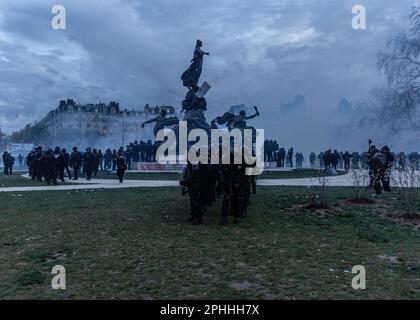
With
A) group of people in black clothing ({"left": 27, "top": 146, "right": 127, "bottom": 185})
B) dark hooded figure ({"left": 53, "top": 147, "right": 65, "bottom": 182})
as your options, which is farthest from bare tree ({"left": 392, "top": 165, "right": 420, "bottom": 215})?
dark hooded figure ({"left": 53, "top": 147, "right": 65, "bottom": 182})

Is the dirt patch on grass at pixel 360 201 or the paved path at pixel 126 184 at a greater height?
the paved path at pixel 126 184

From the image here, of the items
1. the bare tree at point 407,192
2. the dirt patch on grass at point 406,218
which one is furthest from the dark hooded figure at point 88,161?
the dirt patch on grass at point 406,218


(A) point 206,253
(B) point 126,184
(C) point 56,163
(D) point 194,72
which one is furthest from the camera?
(D) point 194,72

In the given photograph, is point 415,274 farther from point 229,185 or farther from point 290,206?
point 290,206

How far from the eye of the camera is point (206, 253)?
7098 millimetres

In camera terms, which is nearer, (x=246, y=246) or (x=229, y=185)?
(x=246, y=246)

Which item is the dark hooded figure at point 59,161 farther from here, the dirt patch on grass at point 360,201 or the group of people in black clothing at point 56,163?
the dirt patch on grass at point 360,201

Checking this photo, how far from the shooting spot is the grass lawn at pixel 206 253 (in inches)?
211

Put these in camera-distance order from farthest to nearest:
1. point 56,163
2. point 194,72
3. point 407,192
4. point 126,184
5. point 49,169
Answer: point 194,72, point 56,163, point 49,169, point 126,184, point 407,192

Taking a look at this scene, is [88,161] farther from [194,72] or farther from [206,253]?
[206,253]

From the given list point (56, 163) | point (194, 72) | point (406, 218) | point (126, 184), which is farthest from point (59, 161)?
point (406, 218)

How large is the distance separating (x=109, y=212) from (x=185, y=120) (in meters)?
20.6
